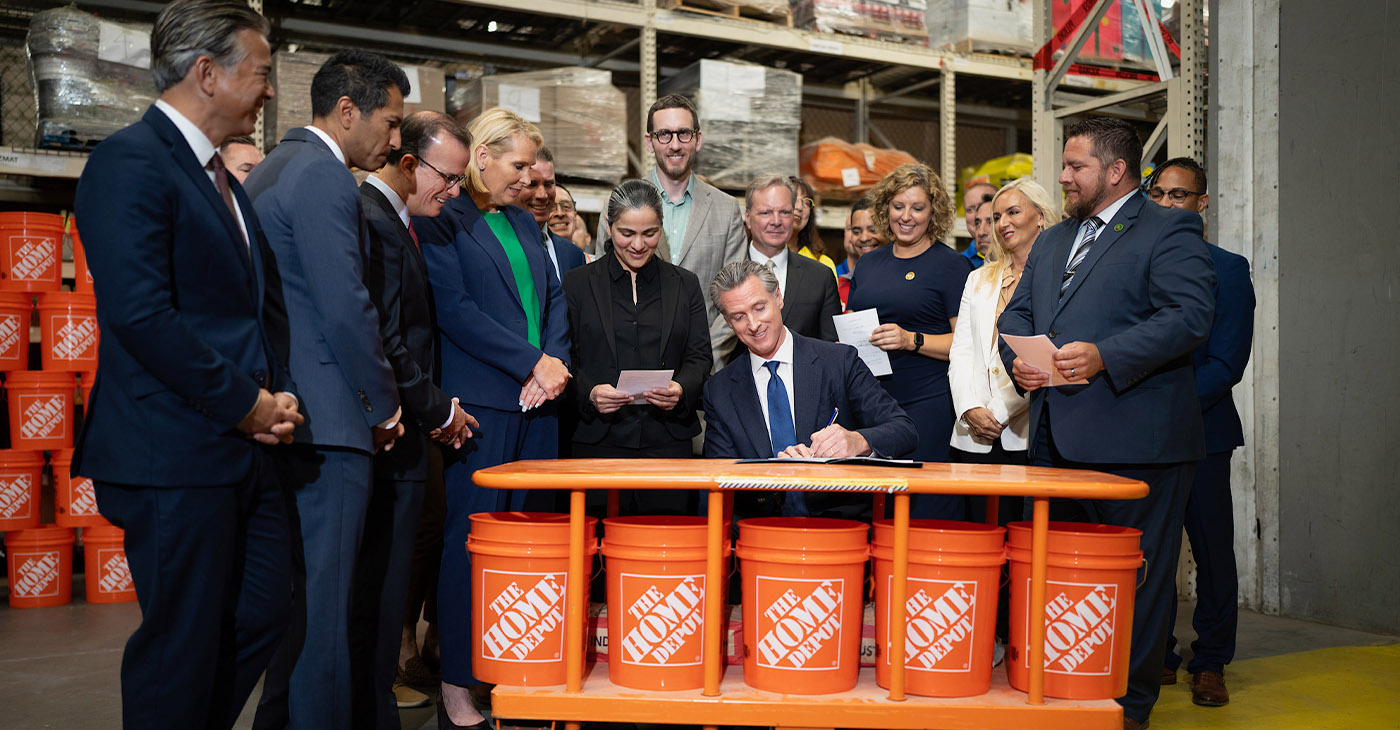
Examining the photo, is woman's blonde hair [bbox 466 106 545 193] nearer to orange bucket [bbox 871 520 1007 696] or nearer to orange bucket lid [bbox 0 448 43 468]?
orange bucket [bbox 871 520 1007 696]

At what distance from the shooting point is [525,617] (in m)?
2.42

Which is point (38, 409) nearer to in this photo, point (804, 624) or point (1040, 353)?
point (804, 624)

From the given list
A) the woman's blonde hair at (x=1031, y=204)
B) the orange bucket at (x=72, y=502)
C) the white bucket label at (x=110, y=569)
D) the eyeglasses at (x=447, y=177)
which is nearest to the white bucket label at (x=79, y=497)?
the orange bucket at (x=72, y=502)

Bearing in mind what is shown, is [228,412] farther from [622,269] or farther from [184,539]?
[622,269]

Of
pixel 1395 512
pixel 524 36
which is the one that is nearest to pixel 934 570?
pixel 1395 512

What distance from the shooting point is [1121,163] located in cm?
291

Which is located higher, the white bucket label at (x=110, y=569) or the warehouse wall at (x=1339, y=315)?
the warehouse wall at (x=1339, y=315)

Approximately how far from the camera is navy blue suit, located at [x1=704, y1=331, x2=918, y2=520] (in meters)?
2.98

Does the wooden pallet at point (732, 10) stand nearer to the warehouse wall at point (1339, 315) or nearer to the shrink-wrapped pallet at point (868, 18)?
the shrink-wrapped pallet at point (868, 18)

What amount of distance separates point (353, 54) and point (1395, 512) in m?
4.26

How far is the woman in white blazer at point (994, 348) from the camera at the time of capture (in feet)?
11.9

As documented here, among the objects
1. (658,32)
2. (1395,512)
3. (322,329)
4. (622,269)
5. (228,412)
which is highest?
(658,32)

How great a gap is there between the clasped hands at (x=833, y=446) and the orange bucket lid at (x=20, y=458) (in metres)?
4.02

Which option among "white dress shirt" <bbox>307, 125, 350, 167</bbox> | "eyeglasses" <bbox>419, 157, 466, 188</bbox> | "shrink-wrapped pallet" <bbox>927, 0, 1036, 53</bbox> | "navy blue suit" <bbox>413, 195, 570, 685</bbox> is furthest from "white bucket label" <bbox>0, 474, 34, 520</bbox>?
"shrink-wrapped pallet" <bbox>927, 0, 1036, 53</bbox>
